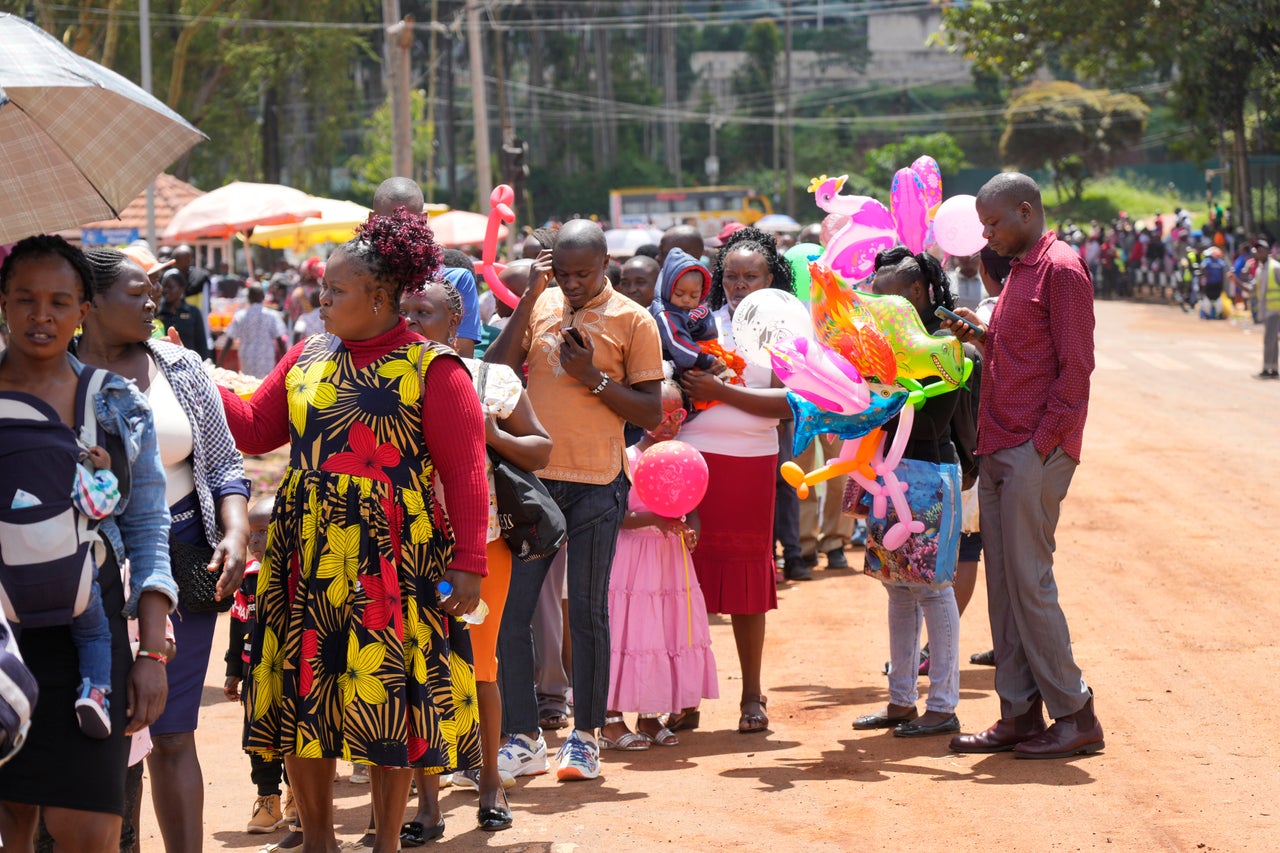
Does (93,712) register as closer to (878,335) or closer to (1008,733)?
(878,335)

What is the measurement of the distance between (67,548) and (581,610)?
2728 millimetres

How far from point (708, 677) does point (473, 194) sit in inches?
2706

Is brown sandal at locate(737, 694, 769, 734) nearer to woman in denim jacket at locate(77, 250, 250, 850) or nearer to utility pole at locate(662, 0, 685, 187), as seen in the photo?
woman in denim jacket at locate(77, 250, 250, 850)

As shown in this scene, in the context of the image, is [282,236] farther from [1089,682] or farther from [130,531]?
[130,531]

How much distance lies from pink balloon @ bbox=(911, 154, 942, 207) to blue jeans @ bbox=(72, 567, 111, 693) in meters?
4.22

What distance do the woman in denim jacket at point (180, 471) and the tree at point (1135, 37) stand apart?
101 feet

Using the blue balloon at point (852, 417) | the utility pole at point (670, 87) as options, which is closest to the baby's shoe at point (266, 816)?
the blue balloon at point (852, 417)

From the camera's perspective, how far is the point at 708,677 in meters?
6.78

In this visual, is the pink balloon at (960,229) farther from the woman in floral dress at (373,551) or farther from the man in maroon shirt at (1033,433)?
the woman in floral dress at (373,551)

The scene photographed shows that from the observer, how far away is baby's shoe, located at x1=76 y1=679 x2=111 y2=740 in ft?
11.5

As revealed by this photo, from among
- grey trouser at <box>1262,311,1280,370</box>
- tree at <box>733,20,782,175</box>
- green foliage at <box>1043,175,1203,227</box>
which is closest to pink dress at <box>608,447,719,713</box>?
grey trouser at <box>1262,311,1280,370</box>

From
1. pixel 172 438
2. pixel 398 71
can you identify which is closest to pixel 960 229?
pixel 172 438

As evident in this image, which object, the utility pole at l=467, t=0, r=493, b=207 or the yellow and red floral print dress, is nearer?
the yellow and red floral print dress

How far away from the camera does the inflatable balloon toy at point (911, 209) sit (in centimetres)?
668
